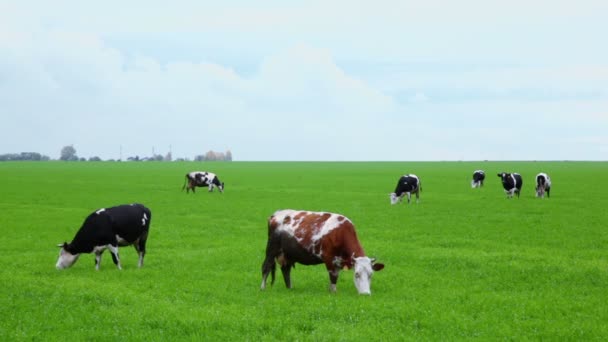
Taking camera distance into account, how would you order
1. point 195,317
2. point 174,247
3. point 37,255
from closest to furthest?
point 195,317 < point 37,255 < point 174,247

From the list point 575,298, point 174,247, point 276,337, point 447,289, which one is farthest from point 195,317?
point 174,247

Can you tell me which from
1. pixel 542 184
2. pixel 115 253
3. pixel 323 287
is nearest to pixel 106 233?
pixel 115 253

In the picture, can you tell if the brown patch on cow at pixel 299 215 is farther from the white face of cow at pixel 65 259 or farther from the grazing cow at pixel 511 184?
the grazing cow at pixel 511 184

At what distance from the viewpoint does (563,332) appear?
11914 millimetres

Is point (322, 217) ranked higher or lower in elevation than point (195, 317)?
higher

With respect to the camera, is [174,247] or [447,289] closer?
[447,289]

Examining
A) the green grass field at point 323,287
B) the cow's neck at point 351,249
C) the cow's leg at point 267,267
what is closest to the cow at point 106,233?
the green grass field at point 323,287

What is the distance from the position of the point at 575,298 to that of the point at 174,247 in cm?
1439

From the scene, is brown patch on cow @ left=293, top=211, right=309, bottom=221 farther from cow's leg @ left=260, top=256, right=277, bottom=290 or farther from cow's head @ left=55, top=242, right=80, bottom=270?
cow's head @ left=55, top=242, right=80, bottom=270

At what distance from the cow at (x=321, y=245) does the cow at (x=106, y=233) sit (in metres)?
5.47

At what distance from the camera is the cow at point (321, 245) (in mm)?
14453

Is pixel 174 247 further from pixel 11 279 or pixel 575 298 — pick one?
pixel 575 298

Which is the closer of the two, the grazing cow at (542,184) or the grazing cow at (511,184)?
the grazing cow at (511,184)

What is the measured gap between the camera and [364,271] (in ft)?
47.1
